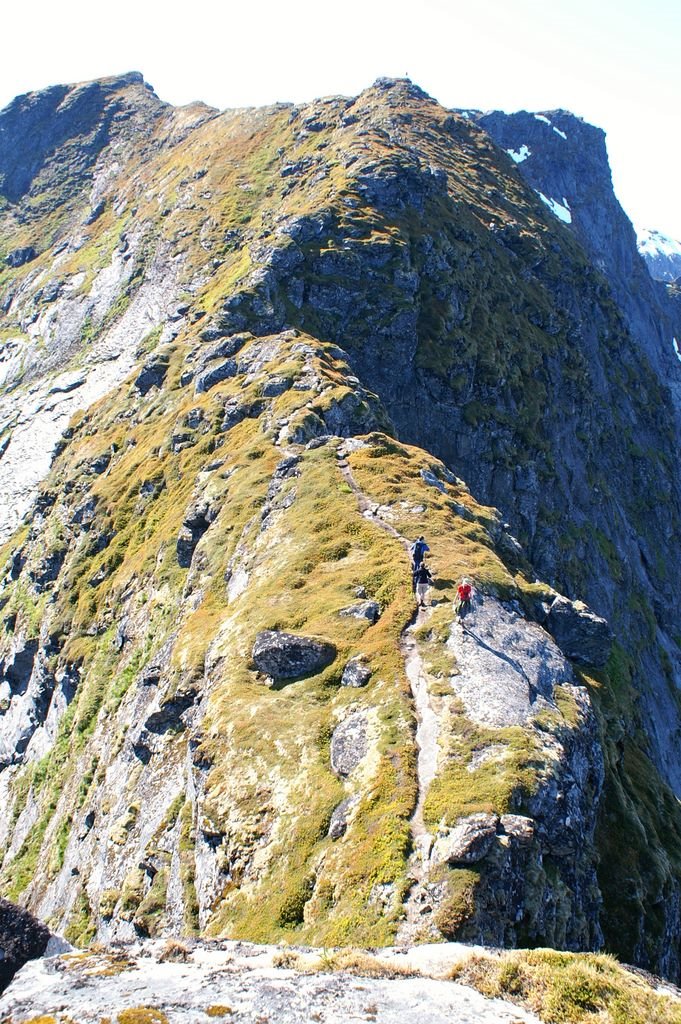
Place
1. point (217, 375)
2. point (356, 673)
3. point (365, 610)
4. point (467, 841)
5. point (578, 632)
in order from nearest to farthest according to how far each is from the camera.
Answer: point (467, 841)
point (356, 673)
point (365, 610)
point (578, 632)
point (217, 375)

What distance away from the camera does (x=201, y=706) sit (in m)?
35.9

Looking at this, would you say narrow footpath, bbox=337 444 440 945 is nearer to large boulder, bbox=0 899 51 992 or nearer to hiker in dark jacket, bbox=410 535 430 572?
hiker in dark jacket, bbox=410 535 430 572

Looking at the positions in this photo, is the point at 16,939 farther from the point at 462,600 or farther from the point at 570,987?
the point at 462,600

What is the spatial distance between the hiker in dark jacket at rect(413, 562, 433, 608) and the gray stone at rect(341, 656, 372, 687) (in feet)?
15.0

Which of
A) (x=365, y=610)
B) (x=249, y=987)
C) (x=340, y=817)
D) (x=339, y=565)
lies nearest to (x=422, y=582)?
(x=365, y=610)

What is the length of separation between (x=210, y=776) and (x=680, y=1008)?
753 inches

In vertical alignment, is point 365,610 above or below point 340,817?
above

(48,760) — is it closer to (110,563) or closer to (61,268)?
(110,563)

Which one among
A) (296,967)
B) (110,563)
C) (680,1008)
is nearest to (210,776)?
(296,967)

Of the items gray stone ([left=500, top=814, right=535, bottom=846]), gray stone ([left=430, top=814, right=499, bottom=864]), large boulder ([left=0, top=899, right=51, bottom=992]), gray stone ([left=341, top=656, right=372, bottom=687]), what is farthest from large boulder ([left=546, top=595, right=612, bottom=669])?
large boulder ([left=0, top=899, right=51, bottom=992])

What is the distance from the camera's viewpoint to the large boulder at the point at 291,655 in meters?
34.5

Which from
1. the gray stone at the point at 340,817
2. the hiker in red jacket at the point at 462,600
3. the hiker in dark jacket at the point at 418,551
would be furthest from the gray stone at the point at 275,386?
the gray stone at the point at 340,817

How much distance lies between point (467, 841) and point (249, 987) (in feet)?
25.2

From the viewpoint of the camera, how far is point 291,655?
114 ft
